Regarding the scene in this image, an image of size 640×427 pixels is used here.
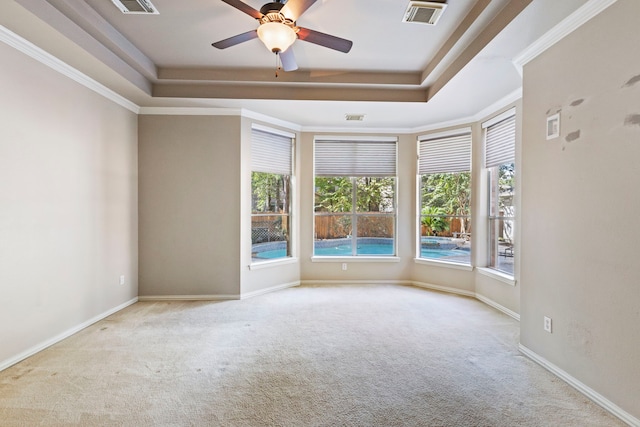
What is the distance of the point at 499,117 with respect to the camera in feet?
13.8

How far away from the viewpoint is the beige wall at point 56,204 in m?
2.65

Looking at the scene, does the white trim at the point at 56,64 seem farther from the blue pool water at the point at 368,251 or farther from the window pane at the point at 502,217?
the window pane at the point at 502,217

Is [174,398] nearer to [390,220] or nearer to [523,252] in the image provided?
[523,252]

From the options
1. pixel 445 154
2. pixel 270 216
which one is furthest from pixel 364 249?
pixel 445 154

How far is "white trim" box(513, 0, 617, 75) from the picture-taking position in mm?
2119

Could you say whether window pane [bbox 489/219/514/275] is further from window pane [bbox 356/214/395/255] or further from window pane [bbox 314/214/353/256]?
window pane [bbox 314/214/353/256]

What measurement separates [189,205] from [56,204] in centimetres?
158

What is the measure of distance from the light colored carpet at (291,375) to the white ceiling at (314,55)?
2.70m

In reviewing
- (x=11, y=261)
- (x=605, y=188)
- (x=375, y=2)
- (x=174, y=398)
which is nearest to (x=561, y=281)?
(x=605, y=188)

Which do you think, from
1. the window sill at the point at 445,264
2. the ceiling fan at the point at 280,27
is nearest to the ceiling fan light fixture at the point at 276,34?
the ceiling fan at the point at 280,27

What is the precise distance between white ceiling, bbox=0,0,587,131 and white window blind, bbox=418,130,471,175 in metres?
0.40

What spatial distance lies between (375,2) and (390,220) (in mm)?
3642

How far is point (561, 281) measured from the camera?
8.11 feet

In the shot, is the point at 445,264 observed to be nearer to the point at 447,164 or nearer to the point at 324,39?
the point at 447,164
